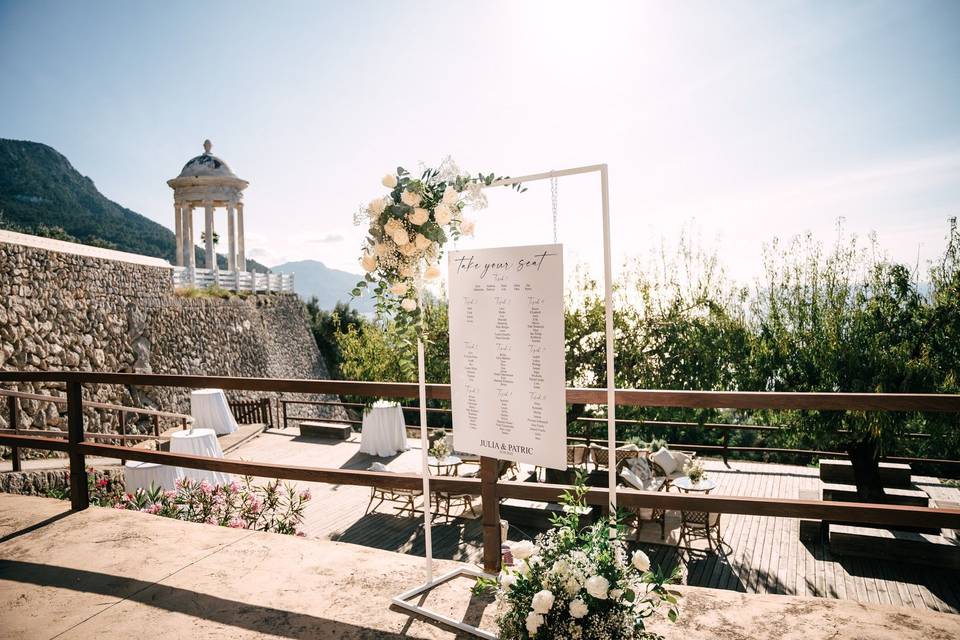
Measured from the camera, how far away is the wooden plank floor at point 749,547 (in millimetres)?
6090

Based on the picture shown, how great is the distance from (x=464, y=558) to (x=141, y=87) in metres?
23.9

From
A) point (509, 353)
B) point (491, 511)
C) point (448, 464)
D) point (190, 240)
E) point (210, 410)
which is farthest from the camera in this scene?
point (190, 240)

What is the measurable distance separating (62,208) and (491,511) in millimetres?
63750

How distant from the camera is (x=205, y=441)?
660cm

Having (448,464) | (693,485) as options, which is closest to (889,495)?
(693,485)

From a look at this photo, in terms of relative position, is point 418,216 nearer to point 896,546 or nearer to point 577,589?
point 577,589

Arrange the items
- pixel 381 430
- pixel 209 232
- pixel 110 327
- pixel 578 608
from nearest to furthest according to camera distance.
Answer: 1. pixel 578 608
2. pixel 381 430
3. pixel 110 327
4. pixel 209 232

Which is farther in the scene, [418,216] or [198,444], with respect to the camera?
[198,444]

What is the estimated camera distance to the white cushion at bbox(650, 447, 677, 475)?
9109 mm

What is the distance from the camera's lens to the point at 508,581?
1.88 m

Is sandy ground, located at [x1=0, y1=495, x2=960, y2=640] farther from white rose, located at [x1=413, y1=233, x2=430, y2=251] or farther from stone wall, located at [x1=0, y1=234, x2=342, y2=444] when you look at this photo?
stone wall, located at [x1=0, y1=234, x2=342, y2=444]

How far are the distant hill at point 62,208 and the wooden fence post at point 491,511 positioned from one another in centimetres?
3602

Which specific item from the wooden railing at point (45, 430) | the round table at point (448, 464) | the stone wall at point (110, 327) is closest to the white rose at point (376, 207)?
the wooden railing at point (45, 430)

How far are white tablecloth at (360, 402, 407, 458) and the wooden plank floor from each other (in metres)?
2.29
